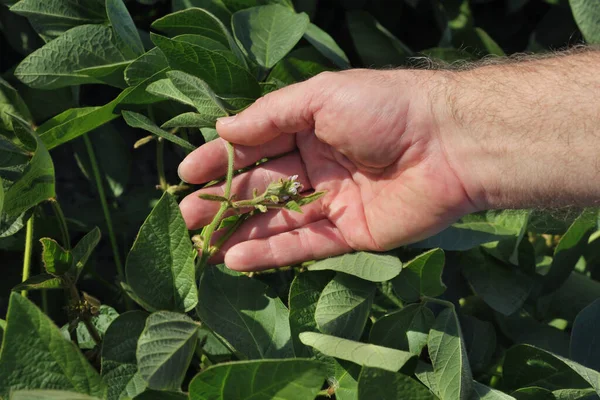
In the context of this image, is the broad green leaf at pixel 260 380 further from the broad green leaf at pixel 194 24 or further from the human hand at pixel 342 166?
the broad green leaf at pixel 194 24

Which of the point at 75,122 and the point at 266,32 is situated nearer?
the point at 75,122

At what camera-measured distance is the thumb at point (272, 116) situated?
101 cm

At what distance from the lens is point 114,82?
108 centimetres

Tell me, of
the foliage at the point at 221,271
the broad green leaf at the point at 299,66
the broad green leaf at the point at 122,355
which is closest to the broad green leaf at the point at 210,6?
the foliage at the point at 221,271

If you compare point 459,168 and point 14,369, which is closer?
point 14,369

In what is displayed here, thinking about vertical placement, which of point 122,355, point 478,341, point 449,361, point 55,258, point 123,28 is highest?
point 123,28

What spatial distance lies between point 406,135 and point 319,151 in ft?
0.51

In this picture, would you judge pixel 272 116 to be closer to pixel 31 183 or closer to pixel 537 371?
pixel 31 183

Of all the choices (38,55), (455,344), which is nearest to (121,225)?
(38,55)

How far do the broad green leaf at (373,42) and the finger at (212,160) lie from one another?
37cm

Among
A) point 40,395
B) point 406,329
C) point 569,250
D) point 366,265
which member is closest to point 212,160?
point 366,265

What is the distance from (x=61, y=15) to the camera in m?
1.10

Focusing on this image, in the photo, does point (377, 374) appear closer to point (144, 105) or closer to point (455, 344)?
point (455, 344)

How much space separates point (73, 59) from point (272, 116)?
1.06ft
